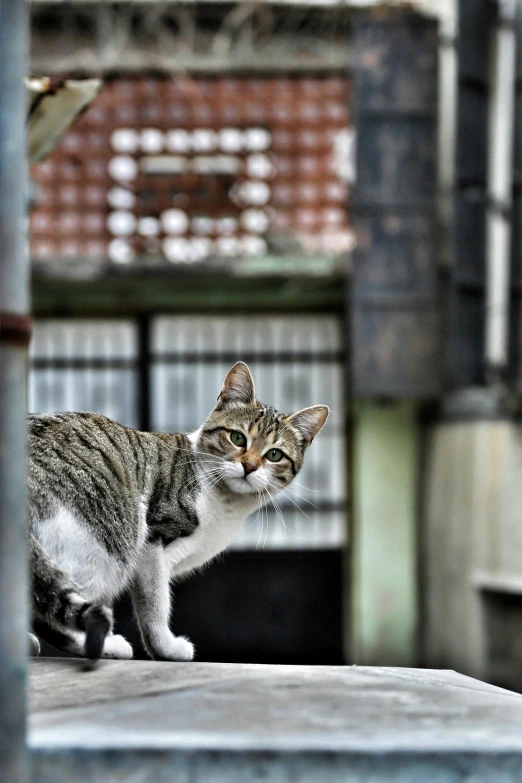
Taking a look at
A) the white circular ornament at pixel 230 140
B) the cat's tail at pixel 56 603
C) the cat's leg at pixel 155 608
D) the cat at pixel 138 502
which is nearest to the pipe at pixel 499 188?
the white circular ornament at pixel 230 140

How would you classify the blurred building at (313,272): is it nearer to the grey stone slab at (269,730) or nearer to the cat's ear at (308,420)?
the cat's ear at (308,420)

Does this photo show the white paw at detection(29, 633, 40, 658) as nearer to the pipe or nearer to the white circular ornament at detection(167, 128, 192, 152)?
the pipe

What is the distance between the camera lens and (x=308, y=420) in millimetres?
3209

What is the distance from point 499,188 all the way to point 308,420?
4.93 meters

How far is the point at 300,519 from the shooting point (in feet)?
28.7

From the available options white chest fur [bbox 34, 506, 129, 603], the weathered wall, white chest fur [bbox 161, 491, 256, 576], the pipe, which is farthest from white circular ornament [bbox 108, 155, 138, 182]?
white chest fur [bbox 34, 506, 129, 603]

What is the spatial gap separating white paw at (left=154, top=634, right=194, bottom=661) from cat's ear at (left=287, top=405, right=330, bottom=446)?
75 cm

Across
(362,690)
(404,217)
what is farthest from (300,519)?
(362,690)

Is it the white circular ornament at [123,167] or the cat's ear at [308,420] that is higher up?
the white circular ornament at [123,167]

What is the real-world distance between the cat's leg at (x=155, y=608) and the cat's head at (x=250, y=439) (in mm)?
323

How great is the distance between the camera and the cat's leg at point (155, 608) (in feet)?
9.06

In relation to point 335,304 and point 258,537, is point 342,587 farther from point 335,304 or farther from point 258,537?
point 335,304

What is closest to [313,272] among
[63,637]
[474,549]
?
[474,549]

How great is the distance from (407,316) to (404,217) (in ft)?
2.40
